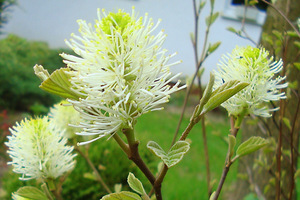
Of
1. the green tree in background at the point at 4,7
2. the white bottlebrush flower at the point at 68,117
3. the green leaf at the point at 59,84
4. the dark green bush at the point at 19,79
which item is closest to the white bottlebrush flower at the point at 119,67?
the green leaf at the point at 59,84

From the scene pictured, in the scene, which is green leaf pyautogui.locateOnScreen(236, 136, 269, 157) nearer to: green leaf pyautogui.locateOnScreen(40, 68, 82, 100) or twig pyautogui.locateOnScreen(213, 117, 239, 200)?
twig pyautogui.locateOnScreen(213, 117, 239, 200)

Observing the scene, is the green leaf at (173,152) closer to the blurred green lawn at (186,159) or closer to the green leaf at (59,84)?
the green leaf at (59,84)

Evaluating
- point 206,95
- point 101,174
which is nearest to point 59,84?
point 206,95

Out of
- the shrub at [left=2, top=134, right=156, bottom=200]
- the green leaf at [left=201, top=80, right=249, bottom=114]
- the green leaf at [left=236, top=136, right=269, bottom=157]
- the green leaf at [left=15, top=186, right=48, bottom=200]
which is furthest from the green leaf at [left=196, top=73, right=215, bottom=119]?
the shrub at [left=2, top=134, right=156, bottom=200]

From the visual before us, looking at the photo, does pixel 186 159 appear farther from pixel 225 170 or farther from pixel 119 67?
pixel 119 67

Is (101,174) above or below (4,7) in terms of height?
below
